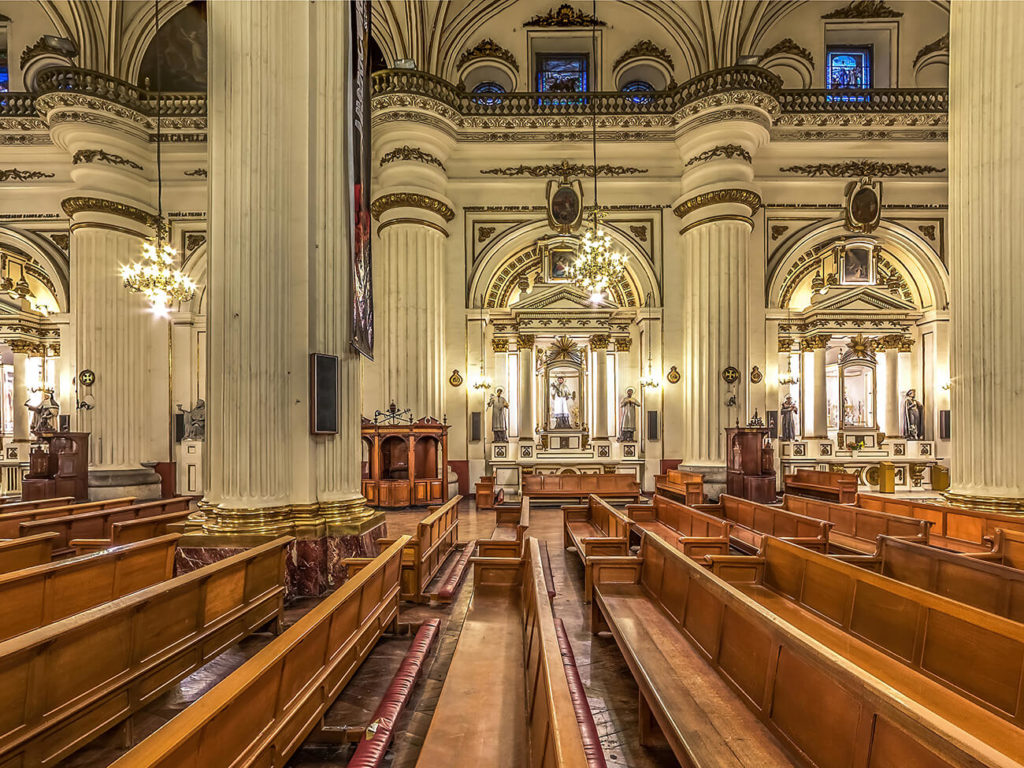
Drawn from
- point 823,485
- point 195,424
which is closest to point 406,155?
point 195,424

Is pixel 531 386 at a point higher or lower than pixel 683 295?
lower

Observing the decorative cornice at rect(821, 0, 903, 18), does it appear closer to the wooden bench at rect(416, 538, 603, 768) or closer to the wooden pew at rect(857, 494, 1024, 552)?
the wooden pew at rect(857, 494, 1024, 552)

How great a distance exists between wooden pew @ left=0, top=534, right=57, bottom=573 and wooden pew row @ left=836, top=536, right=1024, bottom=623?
241 inches

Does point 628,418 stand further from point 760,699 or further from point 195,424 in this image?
point 760,699

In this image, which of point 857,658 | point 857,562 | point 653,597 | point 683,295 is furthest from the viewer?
point 683,295

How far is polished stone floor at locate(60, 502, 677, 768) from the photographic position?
8.98 feet

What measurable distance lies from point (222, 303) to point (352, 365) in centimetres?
123

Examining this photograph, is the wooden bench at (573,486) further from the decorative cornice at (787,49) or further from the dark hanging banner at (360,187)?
the decorative cornice at (787,49)

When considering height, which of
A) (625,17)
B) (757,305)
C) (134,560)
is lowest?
(134,560)

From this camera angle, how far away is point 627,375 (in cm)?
1422

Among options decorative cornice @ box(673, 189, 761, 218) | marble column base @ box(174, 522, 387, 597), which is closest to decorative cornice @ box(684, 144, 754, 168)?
decorative cornice @ box(673, 189, 761, 218)

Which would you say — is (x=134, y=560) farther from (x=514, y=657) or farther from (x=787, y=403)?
(x=787, y=403)

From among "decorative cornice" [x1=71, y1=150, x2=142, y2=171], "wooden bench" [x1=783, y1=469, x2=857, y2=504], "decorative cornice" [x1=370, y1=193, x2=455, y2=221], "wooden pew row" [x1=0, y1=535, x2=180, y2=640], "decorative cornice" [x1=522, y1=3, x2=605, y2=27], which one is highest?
"decorative cornice" [x1=522, y1=3, x2=605, y2=27]

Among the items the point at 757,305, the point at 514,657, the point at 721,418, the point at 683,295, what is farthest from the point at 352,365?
the point at 757,305
